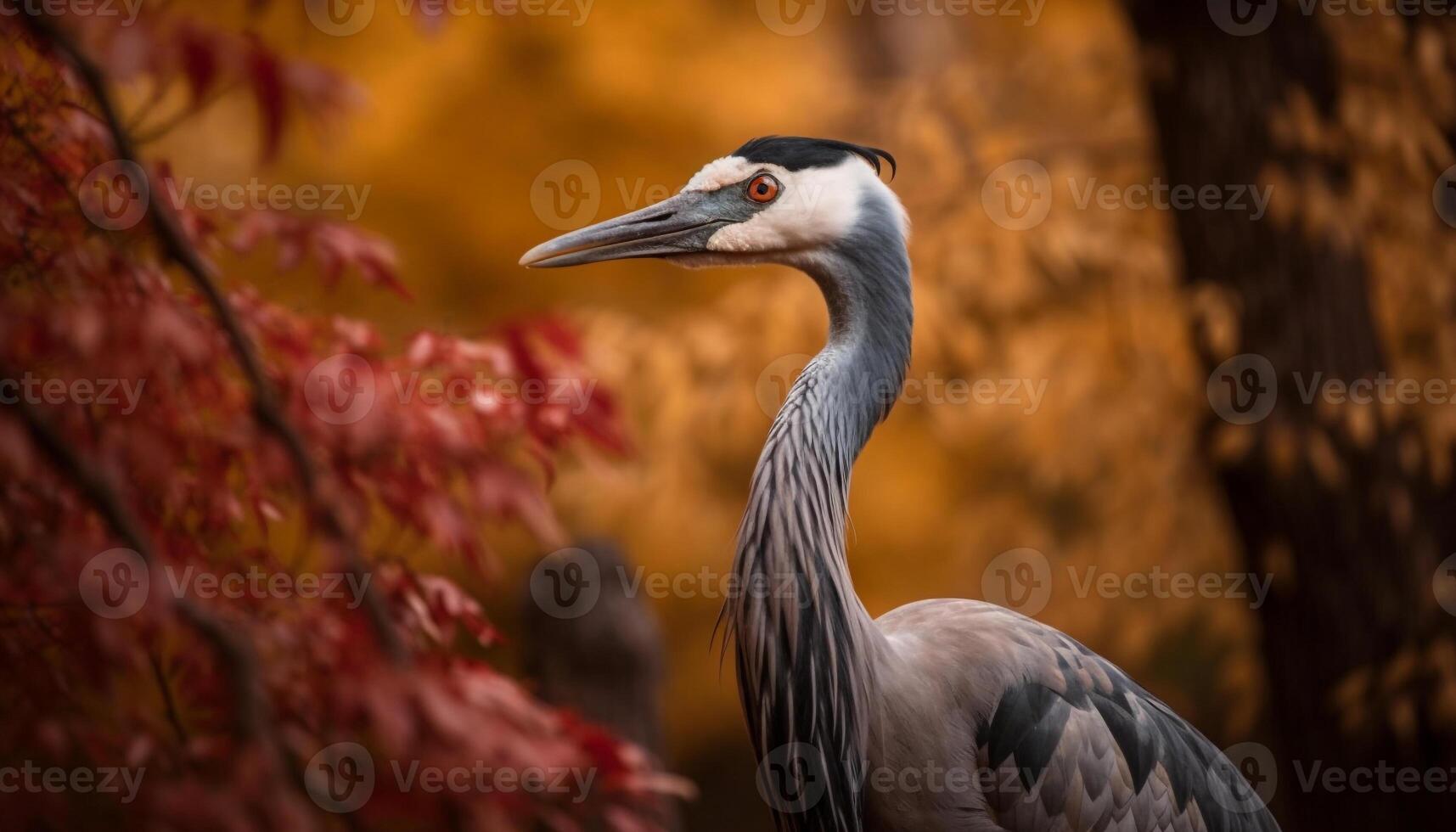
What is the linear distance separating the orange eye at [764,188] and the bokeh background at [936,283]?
655 mm

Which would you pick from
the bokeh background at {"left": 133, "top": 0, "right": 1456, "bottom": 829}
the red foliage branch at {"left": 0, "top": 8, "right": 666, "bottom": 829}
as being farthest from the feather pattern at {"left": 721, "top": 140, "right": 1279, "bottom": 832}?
the bokeh background at {"left": 133, "top": 0, "right": 1456, "bottom": 829}

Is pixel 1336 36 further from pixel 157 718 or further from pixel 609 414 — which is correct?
pixel 157 718

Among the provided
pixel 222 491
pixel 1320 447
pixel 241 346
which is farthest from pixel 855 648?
pixel 1320 447

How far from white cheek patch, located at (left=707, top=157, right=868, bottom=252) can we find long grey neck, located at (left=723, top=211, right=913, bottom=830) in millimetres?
235

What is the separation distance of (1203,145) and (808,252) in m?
2.12

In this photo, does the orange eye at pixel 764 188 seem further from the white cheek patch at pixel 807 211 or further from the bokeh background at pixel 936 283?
the bokeh background at pixel 936 283

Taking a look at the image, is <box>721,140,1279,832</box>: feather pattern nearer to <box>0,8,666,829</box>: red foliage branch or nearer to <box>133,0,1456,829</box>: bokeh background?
<box>0,8,666,829</box>: red foliage branch

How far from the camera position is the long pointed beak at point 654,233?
8.60 ft

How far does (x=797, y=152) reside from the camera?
262 cm

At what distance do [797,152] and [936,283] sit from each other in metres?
2.16

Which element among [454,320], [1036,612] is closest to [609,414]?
[1036,612]

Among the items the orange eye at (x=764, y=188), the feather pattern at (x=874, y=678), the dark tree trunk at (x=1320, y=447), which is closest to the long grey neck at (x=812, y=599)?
the feather pattern at (x=874, y=678)

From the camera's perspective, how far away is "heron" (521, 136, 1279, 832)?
8.04ft

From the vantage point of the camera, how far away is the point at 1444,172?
4.00 m
